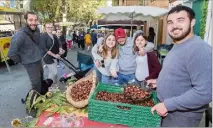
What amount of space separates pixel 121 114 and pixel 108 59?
196 cm

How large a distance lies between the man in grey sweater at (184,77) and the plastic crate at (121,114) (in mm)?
95

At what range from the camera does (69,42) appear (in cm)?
1908

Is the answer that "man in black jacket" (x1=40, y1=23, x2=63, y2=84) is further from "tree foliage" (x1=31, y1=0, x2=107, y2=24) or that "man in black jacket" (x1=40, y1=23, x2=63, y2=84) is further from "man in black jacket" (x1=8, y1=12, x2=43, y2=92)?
"tree foliage" (x1=31, y1=0, x2=107, y2=24)

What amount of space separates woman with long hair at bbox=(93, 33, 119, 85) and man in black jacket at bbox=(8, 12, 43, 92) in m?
1.22

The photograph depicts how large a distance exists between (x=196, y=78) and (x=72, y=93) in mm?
1445

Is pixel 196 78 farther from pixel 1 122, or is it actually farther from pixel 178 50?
pixel 1 122

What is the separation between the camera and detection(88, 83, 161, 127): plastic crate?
2031 mm

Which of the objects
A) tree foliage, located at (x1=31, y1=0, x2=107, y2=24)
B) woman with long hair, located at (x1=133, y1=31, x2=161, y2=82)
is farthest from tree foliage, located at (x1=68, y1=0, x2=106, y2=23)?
woman with long hair, located at (x1=133, y1=31, x2=161, y2=82)

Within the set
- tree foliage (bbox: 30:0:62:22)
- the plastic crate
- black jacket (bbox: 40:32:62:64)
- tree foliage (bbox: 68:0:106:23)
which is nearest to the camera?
A: the plastic crate

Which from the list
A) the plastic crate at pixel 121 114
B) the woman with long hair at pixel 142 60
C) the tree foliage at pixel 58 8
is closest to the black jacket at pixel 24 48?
the woman with long hair at pixel 142 60

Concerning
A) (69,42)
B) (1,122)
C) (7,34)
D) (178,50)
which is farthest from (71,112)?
(69,42)

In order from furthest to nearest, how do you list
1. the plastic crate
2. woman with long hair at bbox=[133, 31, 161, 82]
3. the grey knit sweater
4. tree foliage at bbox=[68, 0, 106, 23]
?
tree foliage at bbox=[68, 0, 106, 23] → woman with long hair at bbox=[133, 31, 161, 82] → the plastic crate → the grey knit sweater

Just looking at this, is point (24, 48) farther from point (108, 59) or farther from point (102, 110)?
point (102, 110)

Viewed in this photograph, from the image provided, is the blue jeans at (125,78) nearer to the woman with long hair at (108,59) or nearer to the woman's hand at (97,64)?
the woman with long hair at (108,59)
